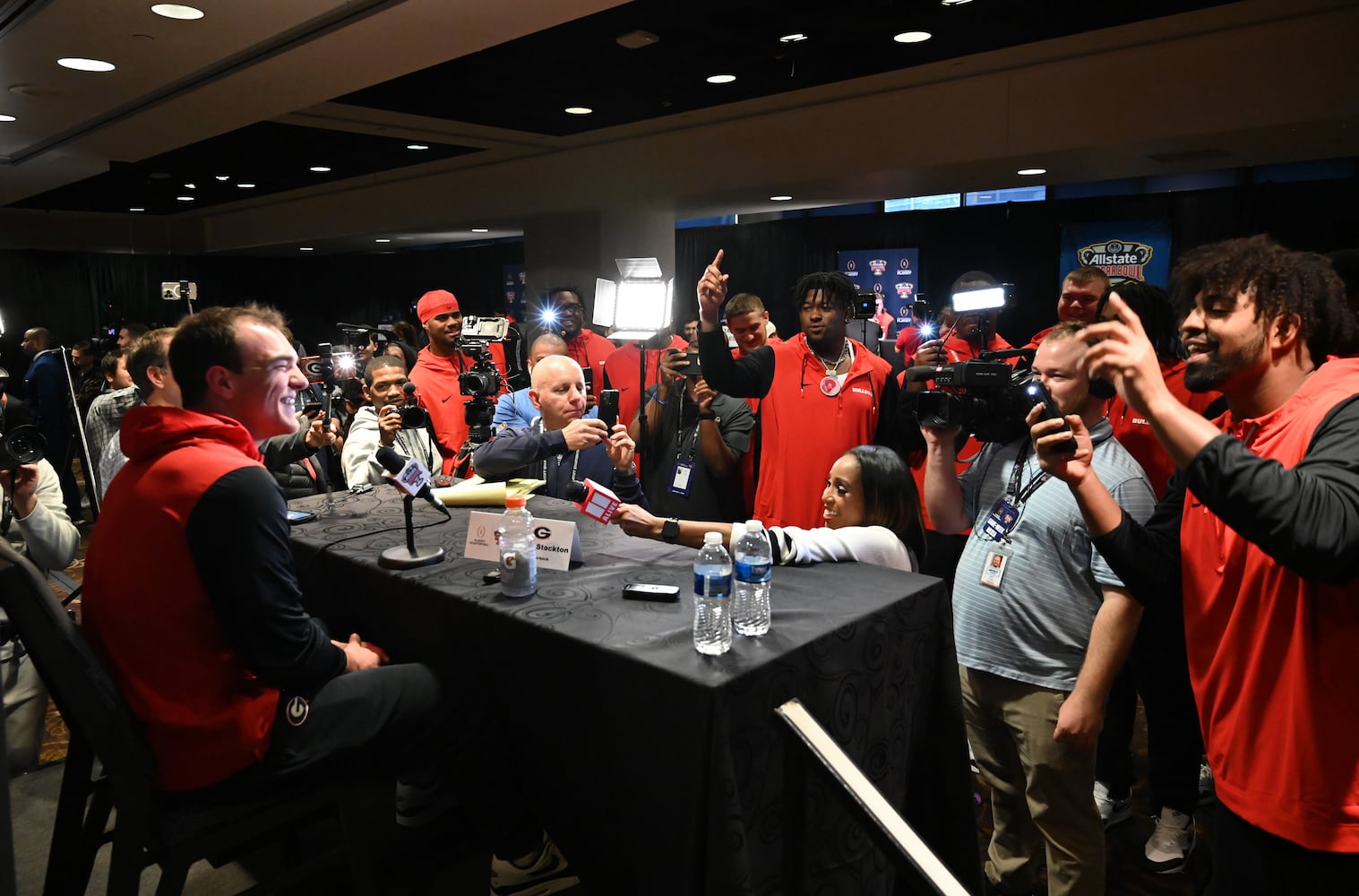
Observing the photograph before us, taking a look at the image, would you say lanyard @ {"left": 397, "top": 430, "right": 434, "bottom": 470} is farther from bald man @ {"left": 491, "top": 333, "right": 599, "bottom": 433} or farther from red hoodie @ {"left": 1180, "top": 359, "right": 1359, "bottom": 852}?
red hoodie @ {"left": 1180, "top": 359, "right": 1359, "bottom": 852}

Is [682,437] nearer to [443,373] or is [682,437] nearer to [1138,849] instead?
[443,373]

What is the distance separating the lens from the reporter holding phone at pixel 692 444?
11.7 feet

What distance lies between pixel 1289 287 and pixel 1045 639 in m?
0.91

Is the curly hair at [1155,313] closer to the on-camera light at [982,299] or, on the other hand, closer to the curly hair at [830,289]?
the on-camera light at [982,299]

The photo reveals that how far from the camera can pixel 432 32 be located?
3582 millimetres

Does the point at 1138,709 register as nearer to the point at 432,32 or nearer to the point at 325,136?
the point at 432,32

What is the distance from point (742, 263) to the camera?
10391 millimetres

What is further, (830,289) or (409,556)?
(830,289)

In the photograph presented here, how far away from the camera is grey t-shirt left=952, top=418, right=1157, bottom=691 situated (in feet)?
6.12

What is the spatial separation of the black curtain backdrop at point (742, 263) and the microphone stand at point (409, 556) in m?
6.89

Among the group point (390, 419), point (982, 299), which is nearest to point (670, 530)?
point (390, 419)

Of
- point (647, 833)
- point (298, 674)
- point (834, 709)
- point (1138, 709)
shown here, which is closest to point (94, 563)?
point (298, 674)

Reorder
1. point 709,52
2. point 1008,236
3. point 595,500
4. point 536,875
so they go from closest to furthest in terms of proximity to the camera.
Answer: point 595,500, point 536,875, point 709,52, point 1008,236

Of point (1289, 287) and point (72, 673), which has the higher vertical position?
point (1289, 287)
